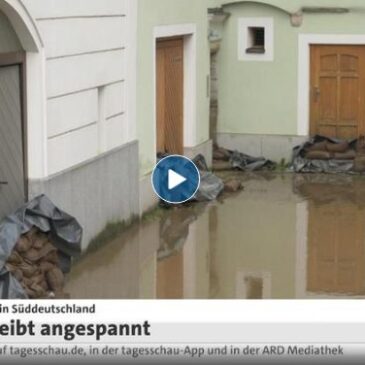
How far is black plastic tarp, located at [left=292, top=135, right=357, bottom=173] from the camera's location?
64.9 ft

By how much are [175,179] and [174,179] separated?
0.07ft

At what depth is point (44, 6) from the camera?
12422mm

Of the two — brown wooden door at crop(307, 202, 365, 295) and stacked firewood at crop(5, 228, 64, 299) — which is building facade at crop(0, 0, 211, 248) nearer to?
stacked firewood at crop(5, 228, 64, 299)

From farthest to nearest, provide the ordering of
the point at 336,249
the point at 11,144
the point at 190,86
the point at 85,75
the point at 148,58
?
the point at 190,86 < the point at 148,58 < the point at 336,249 < the point at 85,75 < the point at 11,144

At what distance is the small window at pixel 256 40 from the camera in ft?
66.3

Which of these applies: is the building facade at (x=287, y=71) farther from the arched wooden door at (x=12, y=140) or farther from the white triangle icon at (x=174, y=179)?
the arched wooden door at (x=12, y=140)

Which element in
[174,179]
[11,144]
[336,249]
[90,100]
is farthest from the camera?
[174,179]

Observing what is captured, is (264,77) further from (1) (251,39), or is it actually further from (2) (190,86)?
(2) (190,86)

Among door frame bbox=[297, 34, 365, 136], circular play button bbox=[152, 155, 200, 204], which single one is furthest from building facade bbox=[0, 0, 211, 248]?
door frame bbox=[297, 34, 365, 136]

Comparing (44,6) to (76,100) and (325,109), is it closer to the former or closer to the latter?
(76,100)

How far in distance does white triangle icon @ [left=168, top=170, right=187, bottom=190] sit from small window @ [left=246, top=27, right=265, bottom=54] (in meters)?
3.55

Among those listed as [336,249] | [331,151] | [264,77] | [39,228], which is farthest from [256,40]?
[39,228]

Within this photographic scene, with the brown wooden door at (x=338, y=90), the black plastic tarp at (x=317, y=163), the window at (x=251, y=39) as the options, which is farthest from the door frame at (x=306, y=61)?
the window at (x=251, y=39)

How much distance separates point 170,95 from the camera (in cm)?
1781
